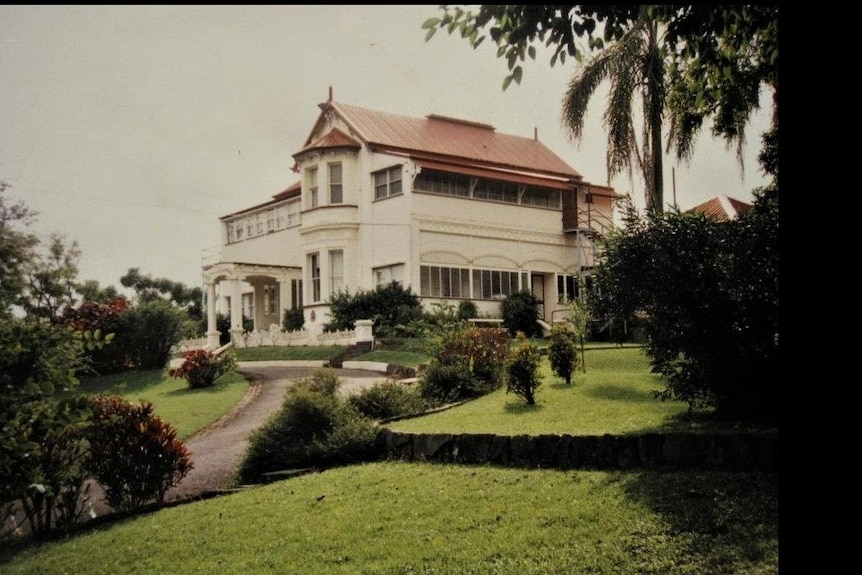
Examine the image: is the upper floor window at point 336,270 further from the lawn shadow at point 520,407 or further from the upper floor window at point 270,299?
the lawn shadow at point 520,407

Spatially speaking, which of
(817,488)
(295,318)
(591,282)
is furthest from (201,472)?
(295,318)

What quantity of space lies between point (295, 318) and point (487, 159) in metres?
9.10

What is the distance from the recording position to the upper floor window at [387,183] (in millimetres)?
24584

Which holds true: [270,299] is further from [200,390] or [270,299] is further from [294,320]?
[200,390]

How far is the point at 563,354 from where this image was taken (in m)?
12.7

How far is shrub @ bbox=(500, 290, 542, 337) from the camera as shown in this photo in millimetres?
20922

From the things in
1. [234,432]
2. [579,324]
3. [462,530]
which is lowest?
A: [234,432]

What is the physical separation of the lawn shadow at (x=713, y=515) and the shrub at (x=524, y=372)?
471 centimetres

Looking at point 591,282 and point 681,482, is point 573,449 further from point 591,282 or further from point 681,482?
point 591,282

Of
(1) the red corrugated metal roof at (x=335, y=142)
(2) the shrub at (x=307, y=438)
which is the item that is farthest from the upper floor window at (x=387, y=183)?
(2) the shrub at (x=307, y=438)

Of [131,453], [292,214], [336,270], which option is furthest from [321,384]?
[292,214]

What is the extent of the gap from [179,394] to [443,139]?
505 inches

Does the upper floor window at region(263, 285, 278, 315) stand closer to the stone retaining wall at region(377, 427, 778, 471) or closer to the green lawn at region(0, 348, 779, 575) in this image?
the green lawn at region(0, 348, 779, 575)

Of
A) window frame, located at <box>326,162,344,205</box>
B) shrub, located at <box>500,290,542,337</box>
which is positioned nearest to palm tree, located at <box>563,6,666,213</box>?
shrub, located at <box>500,290,542,337</box>
